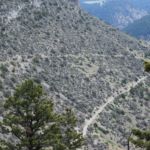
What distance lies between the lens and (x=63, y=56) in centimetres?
16000

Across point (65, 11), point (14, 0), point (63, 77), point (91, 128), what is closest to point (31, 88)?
point (91, 128)

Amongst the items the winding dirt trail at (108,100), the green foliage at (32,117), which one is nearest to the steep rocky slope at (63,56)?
the winding dirt trail at (108,100)

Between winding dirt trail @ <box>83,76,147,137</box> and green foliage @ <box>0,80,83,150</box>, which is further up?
green foliage @ <box>0,80,83,150</box>

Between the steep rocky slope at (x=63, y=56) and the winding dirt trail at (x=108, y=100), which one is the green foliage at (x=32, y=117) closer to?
the steep rocky slope at (x=63, y=56)

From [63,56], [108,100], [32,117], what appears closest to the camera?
[32,117]

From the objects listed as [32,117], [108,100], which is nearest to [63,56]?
[108,100]

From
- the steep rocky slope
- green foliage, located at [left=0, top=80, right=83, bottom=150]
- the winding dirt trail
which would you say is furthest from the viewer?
the steep rocky slope

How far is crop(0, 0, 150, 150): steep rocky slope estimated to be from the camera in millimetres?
138125

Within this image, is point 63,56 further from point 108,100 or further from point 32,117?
point 32,117

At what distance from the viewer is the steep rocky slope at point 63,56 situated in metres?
138

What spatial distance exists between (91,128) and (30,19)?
4817 cm

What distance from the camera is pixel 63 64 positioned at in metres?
154

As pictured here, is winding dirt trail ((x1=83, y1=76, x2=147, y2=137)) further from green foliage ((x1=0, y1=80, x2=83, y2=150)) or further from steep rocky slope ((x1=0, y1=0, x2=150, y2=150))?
green foliage ((x1=0, y1=80, x2=83, y2=150))

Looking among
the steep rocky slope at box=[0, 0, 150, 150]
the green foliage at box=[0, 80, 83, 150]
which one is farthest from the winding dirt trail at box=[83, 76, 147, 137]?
the green foliage at box=[0, 80, 83, 150]
